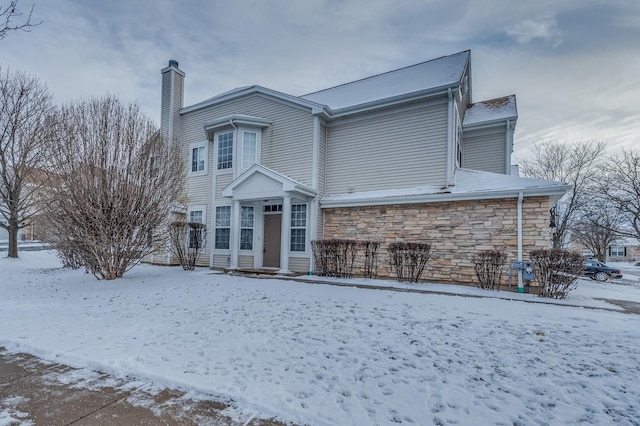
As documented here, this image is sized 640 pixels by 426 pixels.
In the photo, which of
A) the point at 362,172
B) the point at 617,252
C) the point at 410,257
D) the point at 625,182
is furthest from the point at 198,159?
the point at 617,252

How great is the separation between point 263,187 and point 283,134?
2.55 m

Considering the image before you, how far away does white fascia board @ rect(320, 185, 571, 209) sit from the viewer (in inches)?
317

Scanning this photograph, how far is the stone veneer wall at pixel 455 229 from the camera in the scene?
27.3ft

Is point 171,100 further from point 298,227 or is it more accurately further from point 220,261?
point 298,227

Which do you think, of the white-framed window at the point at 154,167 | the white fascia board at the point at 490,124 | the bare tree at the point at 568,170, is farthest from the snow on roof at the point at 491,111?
the bare tree at the point at 568,170

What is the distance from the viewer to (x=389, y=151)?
1060 cm

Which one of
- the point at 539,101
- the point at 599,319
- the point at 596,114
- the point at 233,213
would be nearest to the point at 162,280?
the point at 233,213

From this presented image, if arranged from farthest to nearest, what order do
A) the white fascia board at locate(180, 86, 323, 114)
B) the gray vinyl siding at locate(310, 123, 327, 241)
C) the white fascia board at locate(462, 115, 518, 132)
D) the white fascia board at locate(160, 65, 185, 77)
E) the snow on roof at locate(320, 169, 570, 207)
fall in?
the white fascia board at locate(160, 65, 185, 77) < the white fascia board at locate(462, 115, 518, 132) < the white fascia board at locate(180, 86, 323, 114) < the gray vinyl siding at locate(310, 123, 327, 241) < the snow on roof at locate(320, 169, 570, 207)

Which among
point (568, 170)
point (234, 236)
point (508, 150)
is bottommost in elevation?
point (234, 236)

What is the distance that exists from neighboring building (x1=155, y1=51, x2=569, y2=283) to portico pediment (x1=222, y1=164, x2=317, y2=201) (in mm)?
39

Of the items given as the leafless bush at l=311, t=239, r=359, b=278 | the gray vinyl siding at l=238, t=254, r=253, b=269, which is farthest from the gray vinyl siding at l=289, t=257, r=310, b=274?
the gray vinyl siding at l=238, t=254, r=253, b=269

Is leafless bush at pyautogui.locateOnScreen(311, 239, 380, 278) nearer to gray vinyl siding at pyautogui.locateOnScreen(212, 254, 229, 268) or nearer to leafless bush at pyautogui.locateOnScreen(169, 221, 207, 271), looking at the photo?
gray vinyl siding at pyautogui.locateOnScreen(212, 254, 229, 268)

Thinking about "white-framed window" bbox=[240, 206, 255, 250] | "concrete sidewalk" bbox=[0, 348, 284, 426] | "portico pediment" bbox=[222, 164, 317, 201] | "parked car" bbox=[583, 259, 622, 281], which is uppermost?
"portico pediment" bbox=[222, 164, 317, 201]

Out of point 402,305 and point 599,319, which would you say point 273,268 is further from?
point 599,319
